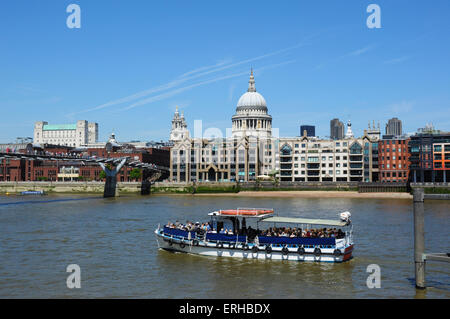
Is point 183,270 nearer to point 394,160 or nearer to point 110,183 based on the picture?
point 110,183

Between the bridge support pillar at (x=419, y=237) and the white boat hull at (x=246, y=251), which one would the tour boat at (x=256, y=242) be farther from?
the bridge support pillar at (x=419, y=237)

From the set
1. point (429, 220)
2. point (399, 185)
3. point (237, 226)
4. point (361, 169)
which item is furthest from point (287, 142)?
point (237, 226)

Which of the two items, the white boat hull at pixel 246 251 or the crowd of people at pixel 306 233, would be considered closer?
the white boat hull at pixel 246 251

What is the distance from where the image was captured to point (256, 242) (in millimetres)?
44125

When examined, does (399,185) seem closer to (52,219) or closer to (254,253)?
(52,219)

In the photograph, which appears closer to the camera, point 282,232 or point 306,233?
point 306,233

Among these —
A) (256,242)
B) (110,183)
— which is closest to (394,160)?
(110,183)

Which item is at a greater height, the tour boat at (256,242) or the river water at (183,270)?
the tour boat at (256,242)

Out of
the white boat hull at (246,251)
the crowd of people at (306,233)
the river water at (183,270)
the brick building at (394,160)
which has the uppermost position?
the brick building at (394,160)

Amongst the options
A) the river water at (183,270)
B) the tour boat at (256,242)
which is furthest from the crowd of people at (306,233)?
the river water at (183,270)

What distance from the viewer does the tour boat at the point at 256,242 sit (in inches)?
1668

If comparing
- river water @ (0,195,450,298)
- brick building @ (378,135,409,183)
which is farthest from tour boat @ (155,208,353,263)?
brick building @ (378,135,409,183)

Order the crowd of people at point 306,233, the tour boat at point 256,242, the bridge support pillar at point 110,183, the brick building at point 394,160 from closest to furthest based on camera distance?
the tour boat at point 256,242
the crowd of people at point 306,233
the bridge support pillar at point 110,183
the brick building at point 394,160
